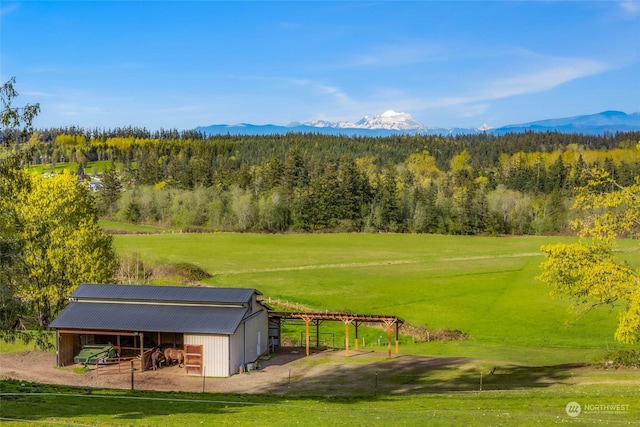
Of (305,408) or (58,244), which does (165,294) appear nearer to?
(58,244)

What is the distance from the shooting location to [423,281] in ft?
246

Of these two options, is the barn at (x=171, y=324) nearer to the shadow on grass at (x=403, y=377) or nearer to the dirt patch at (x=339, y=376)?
the dirt patch at (x=339, y=376)

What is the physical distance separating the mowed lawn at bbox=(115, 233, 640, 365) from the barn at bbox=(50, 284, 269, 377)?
1268 cm

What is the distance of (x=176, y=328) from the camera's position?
38.2 meters

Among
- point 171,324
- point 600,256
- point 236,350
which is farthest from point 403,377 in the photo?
point 171,324

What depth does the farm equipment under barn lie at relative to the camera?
3962 cm

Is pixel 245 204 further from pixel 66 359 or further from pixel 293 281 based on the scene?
pixel 66 359

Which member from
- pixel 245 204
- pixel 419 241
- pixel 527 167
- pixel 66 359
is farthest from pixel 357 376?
pixel 527 167

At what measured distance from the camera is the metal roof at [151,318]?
38.3 m

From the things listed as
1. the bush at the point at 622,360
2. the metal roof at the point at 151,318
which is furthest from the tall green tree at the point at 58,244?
the bush at the point at 622,360

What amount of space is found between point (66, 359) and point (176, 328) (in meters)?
8.43

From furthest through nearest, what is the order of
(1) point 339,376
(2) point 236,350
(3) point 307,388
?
(2) point 236,350 → (1) point 339,376 → (3) point 307,388

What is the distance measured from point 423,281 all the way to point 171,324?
42.7 m

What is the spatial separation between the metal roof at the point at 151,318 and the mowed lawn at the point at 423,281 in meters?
14.2
